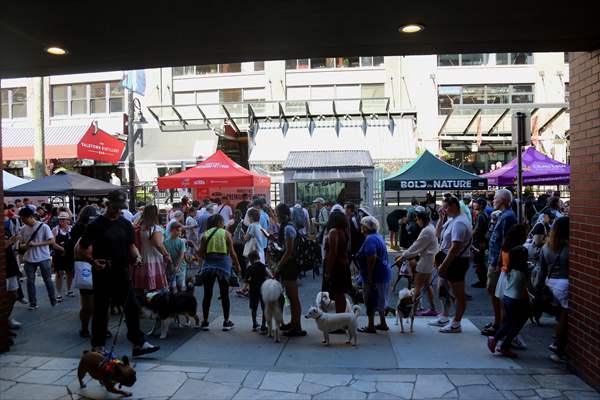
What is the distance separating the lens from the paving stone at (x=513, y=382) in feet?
15.0

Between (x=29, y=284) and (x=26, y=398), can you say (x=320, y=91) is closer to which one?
(x=29, y=284)

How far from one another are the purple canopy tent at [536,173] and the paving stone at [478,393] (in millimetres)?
11109

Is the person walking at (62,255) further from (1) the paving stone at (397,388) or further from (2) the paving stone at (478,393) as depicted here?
(2) the paving stone at (478,393)

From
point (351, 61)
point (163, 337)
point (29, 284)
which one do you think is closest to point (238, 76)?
point (351, 61)

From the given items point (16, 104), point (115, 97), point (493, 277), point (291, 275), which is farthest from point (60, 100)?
point (493, 277)

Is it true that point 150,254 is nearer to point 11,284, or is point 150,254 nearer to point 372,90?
point 11,284

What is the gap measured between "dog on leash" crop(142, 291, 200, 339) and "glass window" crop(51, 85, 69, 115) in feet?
80.8

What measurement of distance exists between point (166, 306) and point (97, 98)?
2377 centimetres

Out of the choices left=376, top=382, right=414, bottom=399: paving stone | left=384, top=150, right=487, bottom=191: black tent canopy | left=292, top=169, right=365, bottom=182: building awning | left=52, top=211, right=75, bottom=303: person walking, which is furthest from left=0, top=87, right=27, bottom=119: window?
left=376, top=382, right=414, bottom=399: paving stone

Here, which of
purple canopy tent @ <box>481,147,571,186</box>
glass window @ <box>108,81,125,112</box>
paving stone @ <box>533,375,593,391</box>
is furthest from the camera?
glass window @ <box>108,81,125,112</box>

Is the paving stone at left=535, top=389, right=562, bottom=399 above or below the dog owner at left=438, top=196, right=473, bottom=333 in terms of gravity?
below

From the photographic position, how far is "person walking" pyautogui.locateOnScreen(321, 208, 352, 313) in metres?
6.19

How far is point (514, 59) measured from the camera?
993 inches

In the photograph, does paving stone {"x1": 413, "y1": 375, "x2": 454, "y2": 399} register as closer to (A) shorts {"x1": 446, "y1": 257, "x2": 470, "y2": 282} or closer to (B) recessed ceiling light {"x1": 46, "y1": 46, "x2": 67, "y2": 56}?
(A) shorts {"x1": 446, "y1": 257, "x2": 470, "y2": 282}
